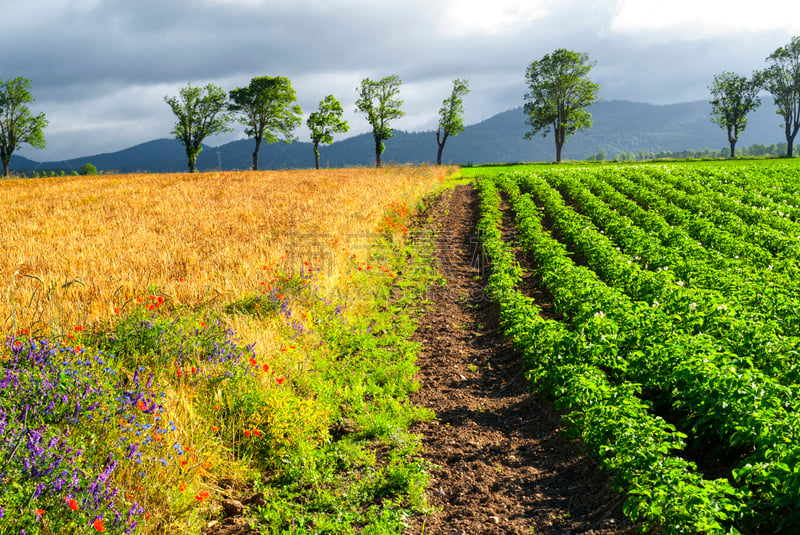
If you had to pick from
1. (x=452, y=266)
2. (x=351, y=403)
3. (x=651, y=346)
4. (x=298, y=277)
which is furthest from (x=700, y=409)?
(x=452, y=266)

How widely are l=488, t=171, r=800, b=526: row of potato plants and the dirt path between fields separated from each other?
1.13m

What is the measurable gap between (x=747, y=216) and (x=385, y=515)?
18.0 m

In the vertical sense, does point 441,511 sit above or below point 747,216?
below

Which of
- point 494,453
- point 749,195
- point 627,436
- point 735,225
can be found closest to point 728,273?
point 735,225

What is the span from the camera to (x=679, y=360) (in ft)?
17.5

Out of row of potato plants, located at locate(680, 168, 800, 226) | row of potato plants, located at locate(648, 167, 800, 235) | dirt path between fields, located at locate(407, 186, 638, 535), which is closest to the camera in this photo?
dirt path between fields, located at locate(407, 186, 638, 535)

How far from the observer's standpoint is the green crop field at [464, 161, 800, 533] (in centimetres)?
365

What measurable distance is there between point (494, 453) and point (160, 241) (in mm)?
10584

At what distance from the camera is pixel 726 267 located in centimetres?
1070

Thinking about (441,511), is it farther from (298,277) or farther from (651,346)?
(298,277)

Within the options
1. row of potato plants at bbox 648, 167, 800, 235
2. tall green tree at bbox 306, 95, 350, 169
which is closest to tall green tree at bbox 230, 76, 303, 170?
tall green tree at bbox 306, 95, 350, 169

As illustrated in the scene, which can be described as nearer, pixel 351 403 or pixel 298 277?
pixel 351 403

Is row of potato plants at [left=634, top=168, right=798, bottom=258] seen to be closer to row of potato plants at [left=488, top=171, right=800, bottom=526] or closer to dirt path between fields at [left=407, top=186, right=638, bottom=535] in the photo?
row of potato plants at [left=488, top=171, right=800, bottom=526]

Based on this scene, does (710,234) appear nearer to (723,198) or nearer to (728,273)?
(728,273)
